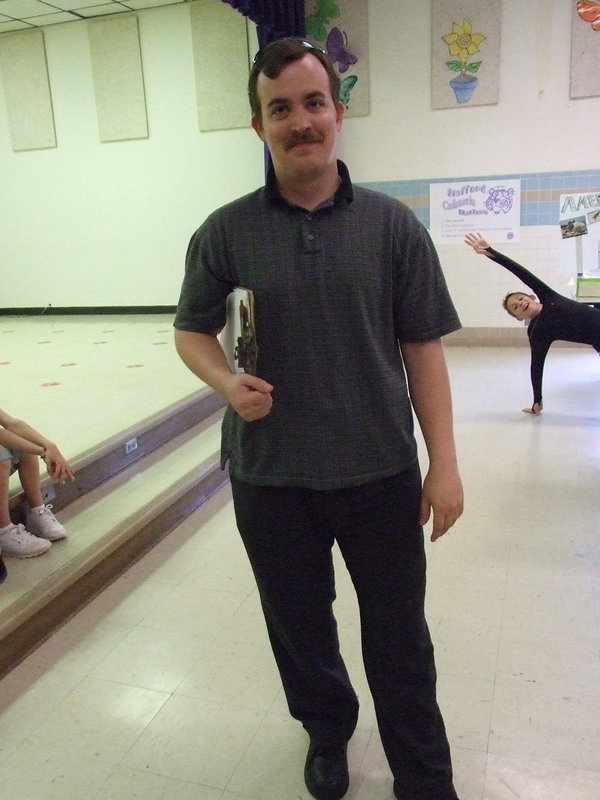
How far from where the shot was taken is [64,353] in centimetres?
552

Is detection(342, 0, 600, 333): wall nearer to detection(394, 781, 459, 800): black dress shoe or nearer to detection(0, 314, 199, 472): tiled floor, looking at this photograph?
detection(0, 314, 199, 472): tiled floor

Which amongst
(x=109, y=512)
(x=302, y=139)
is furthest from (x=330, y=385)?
(x=109, y=512)

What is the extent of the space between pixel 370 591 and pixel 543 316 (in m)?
3.27

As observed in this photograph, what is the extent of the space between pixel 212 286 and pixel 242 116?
5992 mm

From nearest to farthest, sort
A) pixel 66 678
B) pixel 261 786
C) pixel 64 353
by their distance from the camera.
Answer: pixel 261 786 → pixel 66 678 → pixel 64 353

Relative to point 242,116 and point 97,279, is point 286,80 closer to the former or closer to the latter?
point 242,116

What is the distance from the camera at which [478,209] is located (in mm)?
5859

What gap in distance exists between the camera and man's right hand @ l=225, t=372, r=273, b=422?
1043 mm

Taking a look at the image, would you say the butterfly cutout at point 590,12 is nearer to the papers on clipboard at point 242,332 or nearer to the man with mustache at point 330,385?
the man with mustache at point 330,385

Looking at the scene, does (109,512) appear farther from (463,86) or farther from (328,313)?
(463,86)

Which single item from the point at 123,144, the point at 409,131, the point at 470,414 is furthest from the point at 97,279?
the point at 470,414

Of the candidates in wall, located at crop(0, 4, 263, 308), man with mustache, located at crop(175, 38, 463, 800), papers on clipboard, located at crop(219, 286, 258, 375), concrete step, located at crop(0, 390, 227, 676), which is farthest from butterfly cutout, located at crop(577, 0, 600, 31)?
papers on clipboard, located at crop(219, 286, 258, 375)

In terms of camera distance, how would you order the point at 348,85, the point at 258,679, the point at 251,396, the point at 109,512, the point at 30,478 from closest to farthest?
the point at 251,396, the point at 258,679, the point at 30,478, the point at 109,512, the point at 348,85

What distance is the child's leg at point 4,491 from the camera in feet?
7.26
